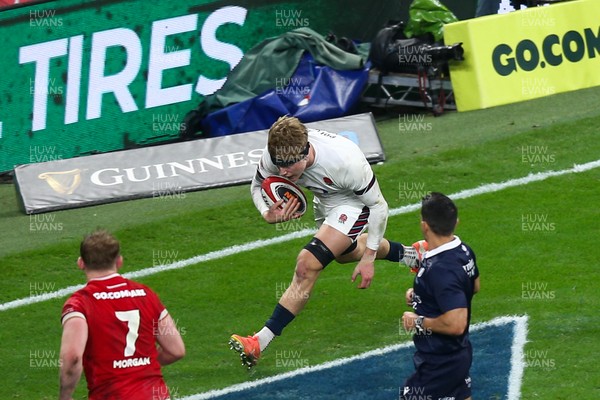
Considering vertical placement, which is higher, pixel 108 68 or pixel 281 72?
pixel 108 68

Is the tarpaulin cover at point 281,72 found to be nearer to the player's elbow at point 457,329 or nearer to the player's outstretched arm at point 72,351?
the player's elbow at point 457,329

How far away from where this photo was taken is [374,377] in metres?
8.87

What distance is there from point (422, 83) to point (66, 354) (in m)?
9.98

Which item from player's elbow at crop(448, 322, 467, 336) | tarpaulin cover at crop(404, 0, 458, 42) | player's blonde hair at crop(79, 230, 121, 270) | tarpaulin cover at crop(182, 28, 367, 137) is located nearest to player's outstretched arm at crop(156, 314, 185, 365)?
player's blonde hair at crop(79, 230, 121, 270)

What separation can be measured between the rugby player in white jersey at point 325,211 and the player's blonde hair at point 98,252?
2479 millimetres

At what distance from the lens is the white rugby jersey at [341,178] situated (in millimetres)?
8891

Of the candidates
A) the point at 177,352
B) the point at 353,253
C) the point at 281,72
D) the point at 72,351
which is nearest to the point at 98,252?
the point at 72,351

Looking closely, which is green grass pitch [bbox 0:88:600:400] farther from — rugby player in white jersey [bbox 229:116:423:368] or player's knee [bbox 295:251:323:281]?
player's knee [bbox 295:251:323:281]

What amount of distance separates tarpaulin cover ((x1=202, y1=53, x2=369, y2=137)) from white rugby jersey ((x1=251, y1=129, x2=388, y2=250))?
5909mm

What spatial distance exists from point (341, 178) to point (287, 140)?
666mm

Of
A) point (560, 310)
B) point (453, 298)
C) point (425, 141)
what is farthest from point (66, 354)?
point (425, 141)

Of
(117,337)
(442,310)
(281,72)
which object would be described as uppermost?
(281,72)

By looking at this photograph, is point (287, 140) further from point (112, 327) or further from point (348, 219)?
point (112, 327)

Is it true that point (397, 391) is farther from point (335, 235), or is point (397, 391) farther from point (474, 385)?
point (335, 235)
